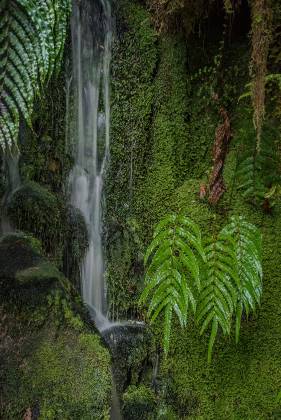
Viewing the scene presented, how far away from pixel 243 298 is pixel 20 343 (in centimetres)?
123

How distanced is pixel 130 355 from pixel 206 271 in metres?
1.19

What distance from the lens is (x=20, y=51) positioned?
2.18m

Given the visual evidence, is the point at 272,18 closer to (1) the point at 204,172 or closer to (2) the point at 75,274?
(1) the point at 204,172

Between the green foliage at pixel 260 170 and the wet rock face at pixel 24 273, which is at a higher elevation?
the green foliage at pixel 260 170

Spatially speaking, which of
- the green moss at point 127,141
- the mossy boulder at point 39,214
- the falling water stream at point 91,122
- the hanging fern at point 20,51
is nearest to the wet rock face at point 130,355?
the green moss at point 127,141

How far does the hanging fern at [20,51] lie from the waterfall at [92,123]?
5.16 feet

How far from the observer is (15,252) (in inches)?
117

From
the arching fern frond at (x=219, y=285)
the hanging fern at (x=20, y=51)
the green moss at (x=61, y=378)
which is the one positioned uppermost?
the hanging fern at (x=20, y=51)

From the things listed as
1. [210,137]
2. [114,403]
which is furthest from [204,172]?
[114,403]

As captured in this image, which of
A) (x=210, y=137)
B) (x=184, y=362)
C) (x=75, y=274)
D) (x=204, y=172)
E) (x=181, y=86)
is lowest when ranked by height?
(x=184, y=362)

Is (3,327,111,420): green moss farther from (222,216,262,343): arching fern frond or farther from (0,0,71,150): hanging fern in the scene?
(0,0,71,150): hanging fern

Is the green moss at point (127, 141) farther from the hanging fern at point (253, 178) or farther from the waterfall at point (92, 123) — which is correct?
the hanging fern at point (253, 178)

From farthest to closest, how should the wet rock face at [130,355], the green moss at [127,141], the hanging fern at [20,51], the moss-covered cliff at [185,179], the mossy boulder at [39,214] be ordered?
the green moss at [127,141] < the mossy boulder at [39,214] < the wet rock face at [130,355] < the moss-covered cliff at [185,179] < the hanging fern at [20,51]

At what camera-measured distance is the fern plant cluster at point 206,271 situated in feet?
7.42
